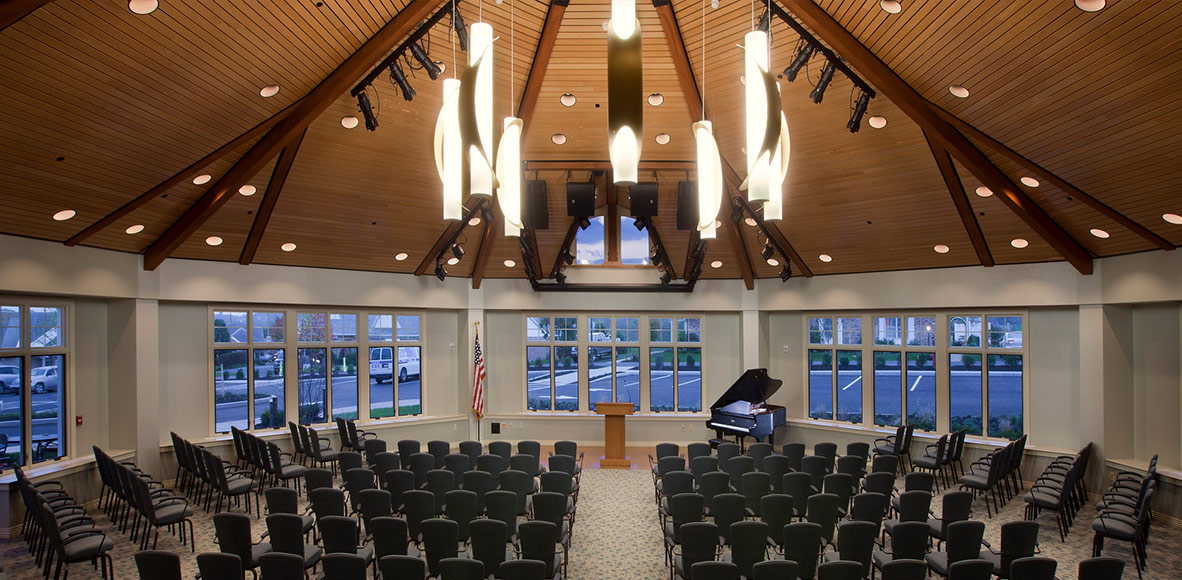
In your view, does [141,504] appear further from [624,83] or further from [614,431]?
[614,431]

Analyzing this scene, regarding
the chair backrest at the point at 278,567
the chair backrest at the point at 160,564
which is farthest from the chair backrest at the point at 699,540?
the chair backrest at the point at 160,564

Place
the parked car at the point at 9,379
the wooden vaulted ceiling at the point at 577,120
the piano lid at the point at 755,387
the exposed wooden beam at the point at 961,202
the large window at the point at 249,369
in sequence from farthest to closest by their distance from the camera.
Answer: the piano lid at the point at 755,387 < the large window at the point at 249,369 < the parked car at the point at 9,379 < the exposed wooden beam at the point at 961,202 < the wooden vaulted ceiling at the point at 577,120

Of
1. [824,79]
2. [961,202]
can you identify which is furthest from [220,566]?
[961,202]

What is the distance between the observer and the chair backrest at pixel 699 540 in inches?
237

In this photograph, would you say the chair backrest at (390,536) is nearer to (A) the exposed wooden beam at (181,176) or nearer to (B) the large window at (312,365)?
(A) the exposed wooden beam at (181,176)

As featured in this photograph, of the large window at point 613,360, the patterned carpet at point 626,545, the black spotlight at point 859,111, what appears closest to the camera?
the patterned carpet at point 626,545

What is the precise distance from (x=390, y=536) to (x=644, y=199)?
7.05m

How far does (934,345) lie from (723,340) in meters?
4.36

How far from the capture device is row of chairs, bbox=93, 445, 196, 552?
7.56 m

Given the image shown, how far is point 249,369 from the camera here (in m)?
12.7

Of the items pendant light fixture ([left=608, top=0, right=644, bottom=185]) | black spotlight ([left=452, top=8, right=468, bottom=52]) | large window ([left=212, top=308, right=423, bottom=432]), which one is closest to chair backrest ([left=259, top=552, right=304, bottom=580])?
pendant light fixture ([left=608, top=0, right=644, bottom=185])

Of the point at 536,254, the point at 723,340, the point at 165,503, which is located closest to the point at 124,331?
the point at 165,503

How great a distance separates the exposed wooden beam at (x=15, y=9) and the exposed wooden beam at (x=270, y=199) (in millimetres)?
4058

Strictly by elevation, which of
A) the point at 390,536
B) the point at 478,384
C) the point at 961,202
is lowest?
the point at 390,536
